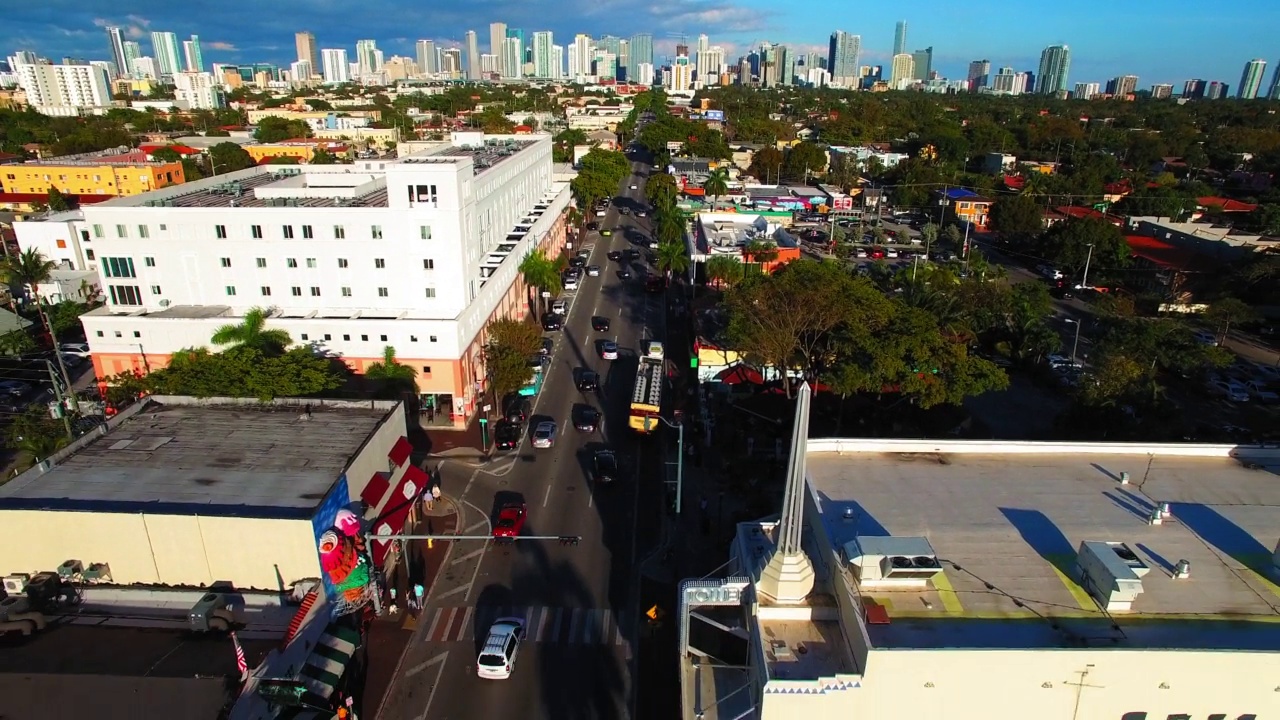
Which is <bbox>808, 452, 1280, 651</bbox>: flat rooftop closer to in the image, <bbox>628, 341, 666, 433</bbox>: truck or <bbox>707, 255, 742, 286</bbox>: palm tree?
<bbox>628, 341, 666, 433</bbox>: truck

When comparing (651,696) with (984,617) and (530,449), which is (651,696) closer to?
(984,617)

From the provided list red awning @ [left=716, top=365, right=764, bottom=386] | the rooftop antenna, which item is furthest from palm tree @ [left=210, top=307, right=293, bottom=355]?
the rooftop antenna

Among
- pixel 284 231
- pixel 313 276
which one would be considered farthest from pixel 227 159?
pixel 313 276

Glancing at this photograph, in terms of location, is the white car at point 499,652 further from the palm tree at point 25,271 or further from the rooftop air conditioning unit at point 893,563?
the palm tree at point 25,271

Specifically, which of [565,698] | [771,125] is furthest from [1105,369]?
[771,125]

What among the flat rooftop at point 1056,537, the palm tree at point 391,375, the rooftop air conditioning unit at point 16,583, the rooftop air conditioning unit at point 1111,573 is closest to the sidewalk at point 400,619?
the palm tree at point 391,375

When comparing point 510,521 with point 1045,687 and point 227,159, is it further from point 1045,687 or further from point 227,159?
point 227,159
